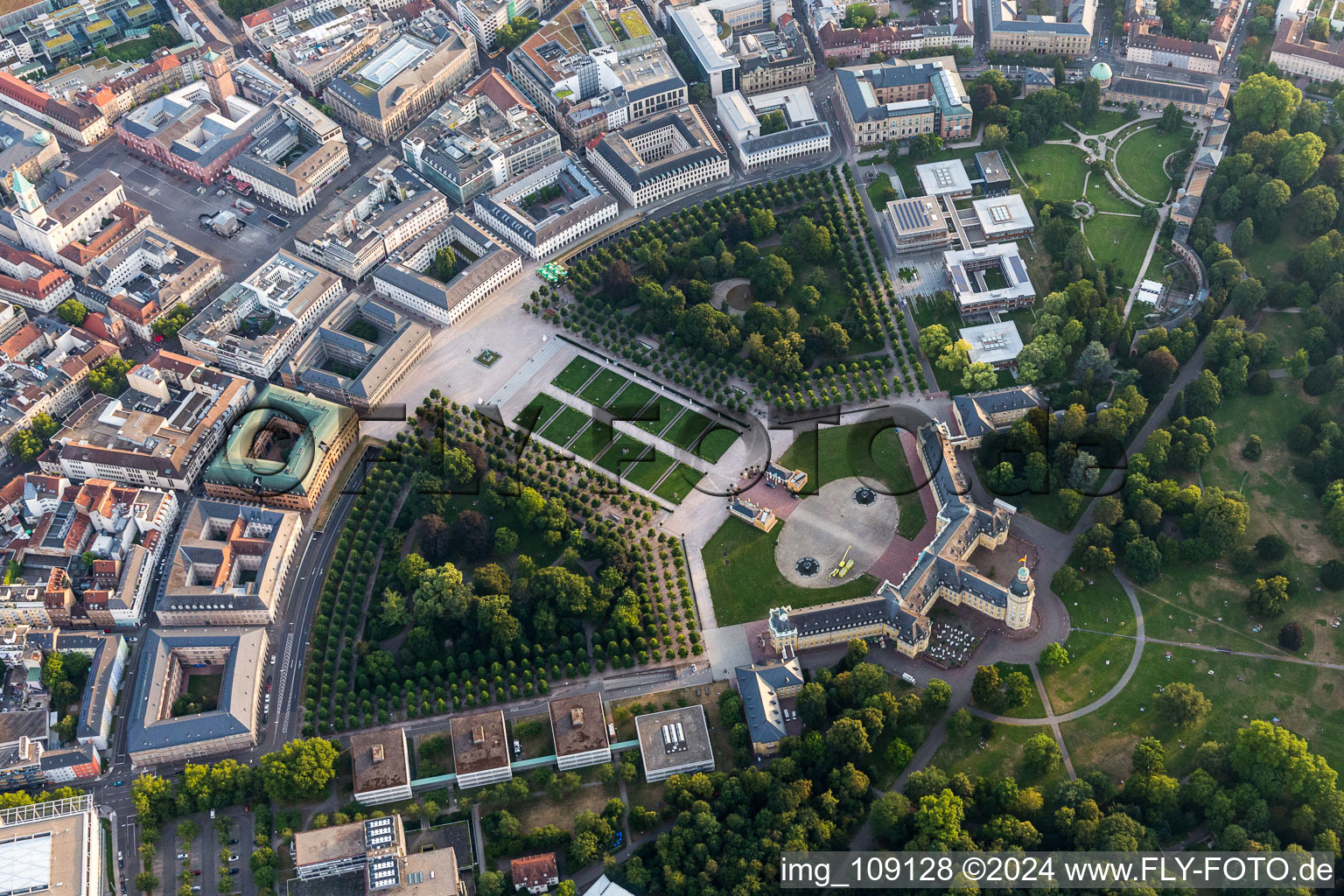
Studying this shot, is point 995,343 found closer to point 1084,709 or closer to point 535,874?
point 1084,709

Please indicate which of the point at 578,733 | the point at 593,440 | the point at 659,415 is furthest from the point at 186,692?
the point at 659,415

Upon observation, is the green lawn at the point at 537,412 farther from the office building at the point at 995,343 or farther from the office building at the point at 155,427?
the office building at the point at 995,343

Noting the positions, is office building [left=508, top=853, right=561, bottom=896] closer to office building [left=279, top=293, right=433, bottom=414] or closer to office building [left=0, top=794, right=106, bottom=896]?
office building [left=0, top=794, right=106, bottom=896]

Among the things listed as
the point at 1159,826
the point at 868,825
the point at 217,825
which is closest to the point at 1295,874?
the point at 1159,826

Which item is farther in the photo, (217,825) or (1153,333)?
(1153,333)

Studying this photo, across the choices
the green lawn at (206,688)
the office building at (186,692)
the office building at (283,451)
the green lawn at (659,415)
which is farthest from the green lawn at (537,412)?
the green lawn at (206,688)

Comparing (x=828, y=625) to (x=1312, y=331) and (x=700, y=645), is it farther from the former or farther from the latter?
(x=1312, y=331)

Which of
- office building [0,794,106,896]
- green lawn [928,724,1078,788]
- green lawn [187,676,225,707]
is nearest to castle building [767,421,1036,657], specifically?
green lawn [928,724,1078,788]
